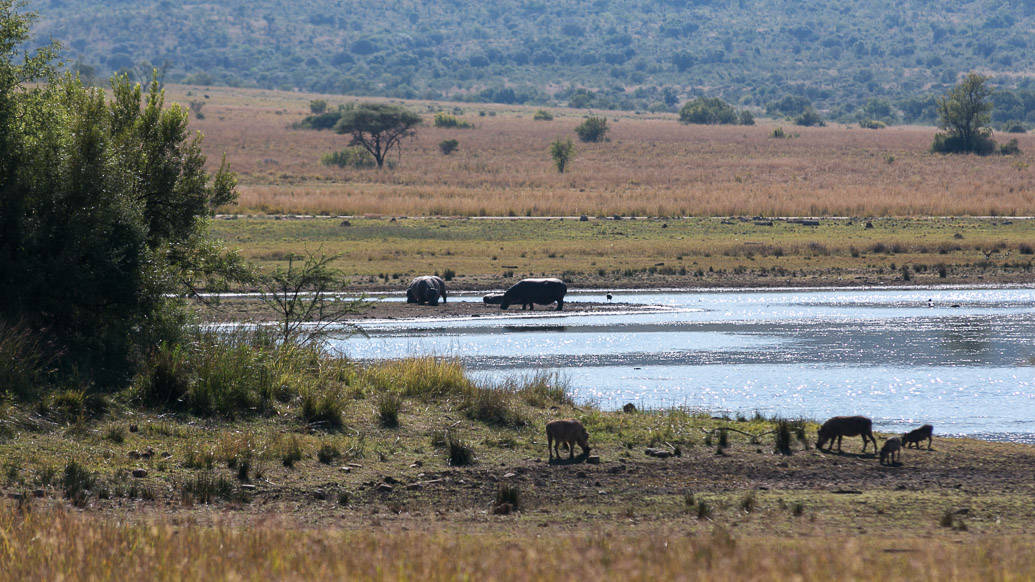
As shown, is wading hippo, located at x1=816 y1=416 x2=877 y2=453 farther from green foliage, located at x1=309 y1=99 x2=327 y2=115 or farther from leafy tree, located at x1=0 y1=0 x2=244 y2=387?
green foliage, located at x1=309 y1=99 x2=327 y2=115

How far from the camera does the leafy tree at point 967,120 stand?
3802 inches

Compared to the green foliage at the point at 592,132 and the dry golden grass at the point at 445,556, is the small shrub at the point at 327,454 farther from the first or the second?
the green foliage at the point at 592,132

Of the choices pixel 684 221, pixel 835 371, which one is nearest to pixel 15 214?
pixel 835 371

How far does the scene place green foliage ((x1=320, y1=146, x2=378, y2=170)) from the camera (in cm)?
9250

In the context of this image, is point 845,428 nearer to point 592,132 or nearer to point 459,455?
point 459,455

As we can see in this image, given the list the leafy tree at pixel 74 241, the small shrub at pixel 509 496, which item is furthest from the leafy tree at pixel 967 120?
the small shrub at pixel 509 496

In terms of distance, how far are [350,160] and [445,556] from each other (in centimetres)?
8761

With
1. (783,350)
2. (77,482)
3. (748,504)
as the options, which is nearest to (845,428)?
(748,504)

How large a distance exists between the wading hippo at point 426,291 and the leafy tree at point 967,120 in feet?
239

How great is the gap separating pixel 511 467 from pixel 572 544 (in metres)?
4.91

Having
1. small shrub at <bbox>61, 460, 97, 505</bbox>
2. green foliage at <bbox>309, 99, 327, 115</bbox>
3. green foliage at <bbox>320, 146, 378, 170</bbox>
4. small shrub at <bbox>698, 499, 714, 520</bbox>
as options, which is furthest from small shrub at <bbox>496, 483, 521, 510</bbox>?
green foliage at <bbox>309, 99, 327, 115</bbox>

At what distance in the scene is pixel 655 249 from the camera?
4812 cm

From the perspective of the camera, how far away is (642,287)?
41.0 metres

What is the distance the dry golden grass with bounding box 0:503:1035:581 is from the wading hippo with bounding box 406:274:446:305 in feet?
86.7
